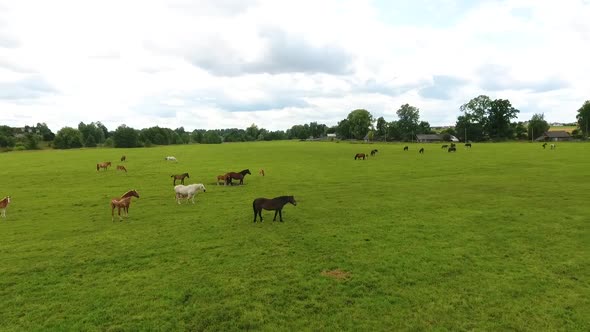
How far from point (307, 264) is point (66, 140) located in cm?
15724

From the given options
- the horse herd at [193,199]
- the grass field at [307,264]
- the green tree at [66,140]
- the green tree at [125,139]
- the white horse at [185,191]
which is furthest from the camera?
the green tree at [66,140]

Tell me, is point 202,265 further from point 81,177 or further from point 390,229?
point 81,177

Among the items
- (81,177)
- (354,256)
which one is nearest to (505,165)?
(354,256)

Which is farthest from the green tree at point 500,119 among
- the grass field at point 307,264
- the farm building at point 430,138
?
the grass field at point 307,264

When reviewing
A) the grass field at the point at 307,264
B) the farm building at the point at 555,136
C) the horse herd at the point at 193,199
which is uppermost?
the farm building at the point at 555,136

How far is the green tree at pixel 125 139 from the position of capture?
5281 inches

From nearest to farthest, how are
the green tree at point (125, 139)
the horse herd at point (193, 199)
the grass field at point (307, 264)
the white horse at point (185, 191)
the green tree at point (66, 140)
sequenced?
the grass field at point (307, 264) < the horse herd at point (193, 199) < the white horse at point (185, 191) < the green tree at point (125, 139) < the green tree at point (66, 140)

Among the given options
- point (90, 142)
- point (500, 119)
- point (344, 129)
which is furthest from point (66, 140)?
point (500, 119)

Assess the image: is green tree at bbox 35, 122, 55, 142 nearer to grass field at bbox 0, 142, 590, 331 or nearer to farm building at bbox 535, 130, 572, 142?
grass field at bbox 0, 142, 590, 331

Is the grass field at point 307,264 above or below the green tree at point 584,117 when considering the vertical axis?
below

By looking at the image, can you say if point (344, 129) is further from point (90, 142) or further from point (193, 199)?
point (193, 199)

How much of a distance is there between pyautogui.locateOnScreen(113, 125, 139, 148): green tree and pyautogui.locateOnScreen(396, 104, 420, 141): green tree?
376 feet

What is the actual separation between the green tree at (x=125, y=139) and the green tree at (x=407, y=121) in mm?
114628

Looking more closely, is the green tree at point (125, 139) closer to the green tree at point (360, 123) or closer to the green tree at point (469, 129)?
the green tree at point (360, 123)
